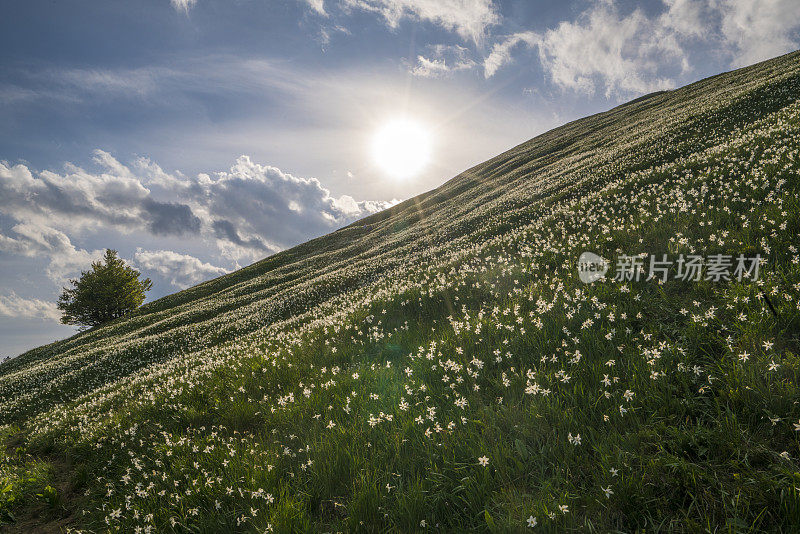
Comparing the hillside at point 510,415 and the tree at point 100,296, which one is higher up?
the tree at point 100,296

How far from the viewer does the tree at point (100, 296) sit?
5566cm

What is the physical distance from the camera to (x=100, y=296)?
183ft

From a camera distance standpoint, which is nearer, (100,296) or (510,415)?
(510,415)

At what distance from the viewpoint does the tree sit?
5566 cm

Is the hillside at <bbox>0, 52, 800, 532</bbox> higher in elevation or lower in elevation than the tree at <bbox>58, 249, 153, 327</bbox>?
lower

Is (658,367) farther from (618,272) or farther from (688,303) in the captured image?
(618,272)

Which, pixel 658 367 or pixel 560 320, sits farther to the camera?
pixel 560 320

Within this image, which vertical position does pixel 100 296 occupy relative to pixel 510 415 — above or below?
above

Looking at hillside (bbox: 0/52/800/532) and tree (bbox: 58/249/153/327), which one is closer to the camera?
hillside (bbox: 0/52/800/532)

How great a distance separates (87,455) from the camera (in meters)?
6.97

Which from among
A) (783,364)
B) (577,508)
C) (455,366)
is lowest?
(577,508)

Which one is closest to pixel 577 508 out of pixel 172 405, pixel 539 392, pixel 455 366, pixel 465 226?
pixel 539 392

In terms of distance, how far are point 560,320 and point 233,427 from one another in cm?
543

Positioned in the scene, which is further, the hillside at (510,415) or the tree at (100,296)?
the tree at (100,296)
